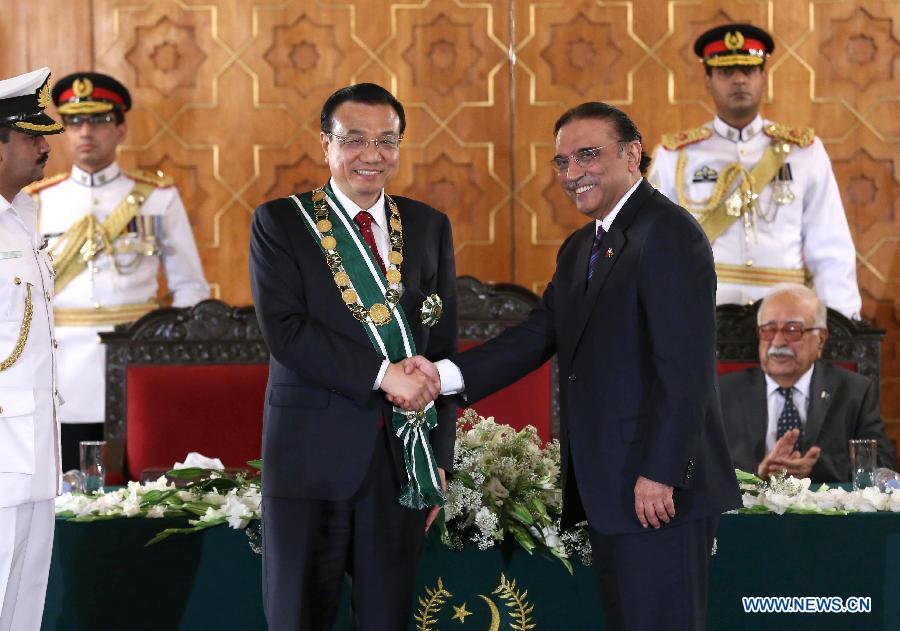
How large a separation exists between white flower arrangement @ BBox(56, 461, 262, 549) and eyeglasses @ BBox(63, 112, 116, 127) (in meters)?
2.17

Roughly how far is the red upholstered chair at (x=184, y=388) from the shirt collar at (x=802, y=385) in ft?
5.40

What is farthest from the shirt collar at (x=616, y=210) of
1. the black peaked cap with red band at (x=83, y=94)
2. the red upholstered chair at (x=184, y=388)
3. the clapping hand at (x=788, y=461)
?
the black peaked cap with red band at (x=83, y=94)

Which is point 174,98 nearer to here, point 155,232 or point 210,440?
point 155,232

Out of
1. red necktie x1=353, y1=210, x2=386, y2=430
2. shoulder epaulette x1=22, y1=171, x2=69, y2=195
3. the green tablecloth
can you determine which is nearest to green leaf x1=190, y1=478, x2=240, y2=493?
the green tablecloth

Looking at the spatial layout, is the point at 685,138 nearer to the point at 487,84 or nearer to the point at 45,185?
the point at 487,84

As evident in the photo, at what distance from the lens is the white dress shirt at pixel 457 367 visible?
2375 mm

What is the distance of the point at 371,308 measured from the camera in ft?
7.74

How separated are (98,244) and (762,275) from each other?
A: 2.59 meters

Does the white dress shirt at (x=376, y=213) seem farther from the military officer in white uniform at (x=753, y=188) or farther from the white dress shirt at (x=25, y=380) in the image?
the military officer in white uniform at (x=753, y=188)

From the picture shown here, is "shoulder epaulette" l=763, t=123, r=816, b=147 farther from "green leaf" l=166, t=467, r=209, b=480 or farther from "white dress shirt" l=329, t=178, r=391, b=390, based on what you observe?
"green leaf" l=166, t=467, r=209, b=480

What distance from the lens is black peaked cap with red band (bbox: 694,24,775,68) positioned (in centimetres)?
452

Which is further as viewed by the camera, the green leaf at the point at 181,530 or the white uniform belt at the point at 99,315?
the white uniform belt at the point at 99,315

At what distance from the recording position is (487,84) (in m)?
5.41

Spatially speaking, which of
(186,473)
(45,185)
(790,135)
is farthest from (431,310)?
(45,185)
